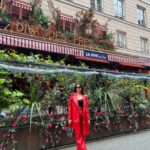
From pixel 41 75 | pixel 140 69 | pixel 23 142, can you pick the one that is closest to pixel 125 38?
pixel 140 69

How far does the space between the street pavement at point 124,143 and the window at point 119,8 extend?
16.7 m

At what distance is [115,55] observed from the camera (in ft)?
65.4

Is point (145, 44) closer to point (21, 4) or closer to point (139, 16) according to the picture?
point (139, 16)

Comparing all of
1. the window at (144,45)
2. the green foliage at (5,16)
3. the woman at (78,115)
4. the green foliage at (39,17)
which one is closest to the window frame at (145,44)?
the window at (144,45)

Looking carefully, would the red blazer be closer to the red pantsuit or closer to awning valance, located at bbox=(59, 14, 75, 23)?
the red pantsuit

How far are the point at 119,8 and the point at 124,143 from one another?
18.8 metres

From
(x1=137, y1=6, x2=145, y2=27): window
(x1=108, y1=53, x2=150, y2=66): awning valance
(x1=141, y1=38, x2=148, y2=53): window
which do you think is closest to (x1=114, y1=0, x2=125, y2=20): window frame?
(x1=137, y1=6, x2=145, y2=27): window

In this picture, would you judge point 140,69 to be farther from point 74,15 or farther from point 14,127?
point 14,127

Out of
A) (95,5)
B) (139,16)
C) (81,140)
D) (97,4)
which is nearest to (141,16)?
(139,16)

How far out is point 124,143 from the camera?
995 cm

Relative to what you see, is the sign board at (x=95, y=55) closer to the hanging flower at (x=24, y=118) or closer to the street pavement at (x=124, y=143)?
the street pavement at (x=124, y=143)

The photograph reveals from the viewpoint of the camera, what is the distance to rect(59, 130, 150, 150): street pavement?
9.17 m

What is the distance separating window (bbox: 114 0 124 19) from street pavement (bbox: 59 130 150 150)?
16704mm

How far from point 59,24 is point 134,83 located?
8002mm
